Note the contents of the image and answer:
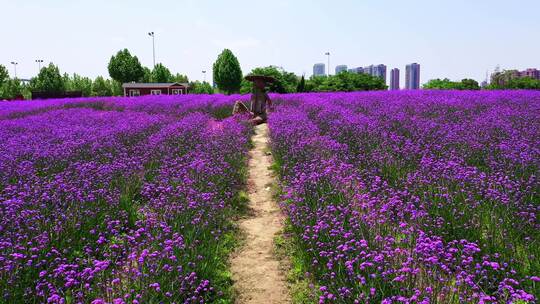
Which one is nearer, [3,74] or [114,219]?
[114,219]

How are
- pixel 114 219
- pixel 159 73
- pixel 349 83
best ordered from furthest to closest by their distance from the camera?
pixel 159 73, pixel 349 83, pixel 114 219

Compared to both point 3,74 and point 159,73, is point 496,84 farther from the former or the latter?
point 3,74

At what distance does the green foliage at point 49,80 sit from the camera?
191ft

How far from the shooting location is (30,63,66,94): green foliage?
191 ft

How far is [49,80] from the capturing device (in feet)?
191

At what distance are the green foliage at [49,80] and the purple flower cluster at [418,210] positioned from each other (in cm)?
5858

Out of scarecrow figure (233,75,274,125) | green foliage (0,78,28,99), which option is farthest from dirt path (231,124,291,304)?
green foliage (0,78,28,99)

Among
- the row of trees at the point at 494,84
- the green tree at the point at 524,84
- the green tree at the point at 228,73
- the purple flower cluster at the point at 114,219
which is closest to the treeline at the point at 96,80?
the green tree at the point at 228,73

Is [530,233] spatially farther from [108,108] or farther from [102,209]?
[108,108]

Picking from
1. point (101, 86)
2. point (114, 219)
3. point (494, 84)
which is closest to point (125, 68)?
point (101, 86)

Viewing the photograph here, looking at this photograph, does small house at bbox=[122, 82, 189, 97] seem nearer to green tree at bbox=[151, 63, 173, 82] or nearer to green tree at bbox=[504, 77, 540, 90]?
green tree at bbox=[151, 63, 173, 82]

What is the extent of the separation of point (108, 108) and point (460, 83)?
3143 centimetres

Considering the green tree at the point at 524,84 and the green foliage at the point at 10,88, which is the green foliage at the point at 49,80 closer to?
the green foliage at the point at 10,88

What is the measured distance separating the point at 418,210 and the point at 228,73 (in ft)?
164
